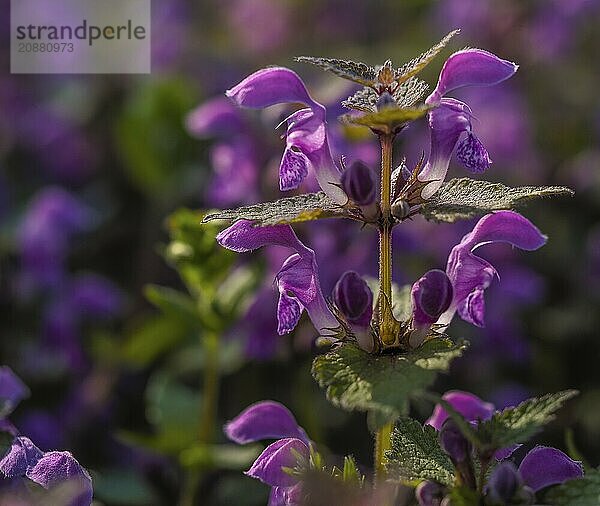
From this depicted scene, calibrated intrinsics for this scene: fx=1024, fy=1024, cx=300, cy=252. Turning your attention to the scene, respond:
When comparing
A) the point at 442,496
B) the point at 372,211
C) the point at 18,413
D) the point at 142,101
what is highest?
the point at 142,101

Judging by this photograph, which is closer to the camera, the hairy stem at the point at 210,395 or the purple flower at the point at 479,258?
the purple flower at the point at 479,258

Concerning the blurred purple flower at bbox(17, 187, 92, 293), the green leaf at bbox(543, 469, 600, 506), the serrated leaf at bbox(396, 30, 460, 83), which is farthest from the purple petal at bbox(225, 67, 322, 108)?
the blurred purple flower at bbox(17, 187, 92, 293)

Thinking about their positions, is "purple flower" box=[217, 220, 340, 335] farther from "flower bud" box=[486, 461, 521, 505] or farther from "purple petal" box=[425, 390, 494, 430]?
"flower bud" box=[486, 461, 521, 505]

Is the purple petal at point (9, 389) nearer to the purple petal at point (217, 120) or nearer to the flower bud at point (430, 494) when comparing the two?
Answer: the flower bud at point (430, 494)

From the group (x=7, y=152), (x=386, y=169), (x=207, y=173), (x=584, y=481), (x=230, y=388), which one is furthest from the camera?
(x=7, y=152)

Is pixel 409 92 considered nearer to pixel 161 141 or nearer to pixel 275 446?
pixel 275 446

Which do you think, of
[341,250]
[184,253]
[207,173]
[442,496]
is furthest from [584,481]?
[207,173]

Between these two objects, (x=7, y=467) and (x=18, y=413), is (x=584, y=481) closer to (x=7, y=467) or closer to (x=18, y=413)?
(x=7, y=467)

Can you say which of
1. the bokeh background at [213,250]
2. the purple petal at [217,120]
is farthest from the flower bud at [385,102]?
the purple petal at [217,120]

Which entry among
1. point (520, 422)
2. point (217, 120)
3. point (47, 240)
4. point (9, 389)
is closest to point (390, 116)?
point (520, 422)
